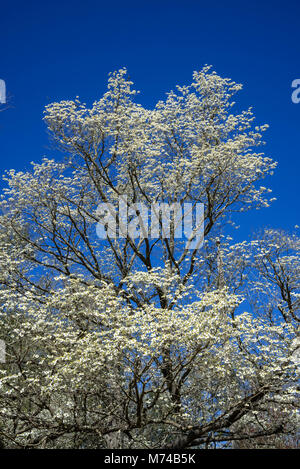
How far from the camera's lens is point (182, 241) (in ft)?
59.0

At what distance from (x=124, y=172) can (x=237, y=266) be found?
576cm

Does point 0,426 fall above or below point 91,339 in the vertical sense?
below

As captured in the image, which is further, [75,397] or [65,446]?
[65,446]

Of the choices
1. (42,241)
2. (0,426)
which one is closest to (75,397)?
(0,426)

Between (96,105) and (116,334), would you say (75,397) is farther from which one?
(96,105)

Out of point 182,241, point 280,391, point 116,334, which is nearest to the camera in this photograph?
point 116,334

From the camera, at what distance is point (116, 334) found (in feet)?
33.9

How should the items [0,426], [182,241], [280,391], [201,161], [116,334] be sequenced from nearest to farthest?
1. [116,334]
2. [280,391]
3. [0,426]
4. [201,161]
5. [182,241]

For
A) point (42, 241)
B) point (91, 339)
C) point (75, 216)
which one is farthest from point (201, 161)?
point (91, 339)

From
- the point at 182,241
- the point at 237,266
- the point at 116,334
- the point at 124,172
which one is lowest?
the point at 116,334
